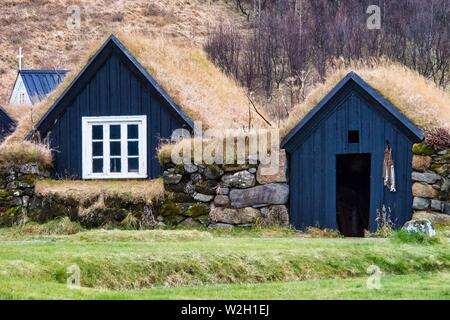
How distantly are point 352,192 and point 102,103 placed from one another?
704 cm

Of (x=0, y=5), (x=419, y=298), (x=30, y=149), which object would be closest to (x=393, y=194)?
(x=30, y=149)

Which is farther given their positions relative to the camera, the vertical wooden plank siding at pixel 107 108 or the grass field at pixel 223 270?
the vertical wooden plank siding at pixel 107 108

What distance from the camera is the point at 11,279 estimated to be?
15.8 meters

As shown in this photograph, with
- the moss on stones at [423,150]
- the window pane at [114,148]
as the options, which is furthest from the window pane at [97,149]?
the moss on stones at [423,150]

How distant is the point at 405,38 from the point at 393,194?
154ft

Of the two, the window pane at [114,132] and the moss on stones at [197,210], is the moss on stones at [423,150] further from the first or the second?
the window pane at [114,132]

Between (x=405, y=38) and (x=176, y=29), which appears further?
(x=176, y=29)

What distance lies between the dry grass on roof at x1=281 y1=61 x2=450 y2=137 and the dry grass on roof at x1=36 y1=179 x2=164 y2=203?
3.50m

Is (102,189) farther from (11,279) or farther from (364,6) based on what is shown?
(364,6)

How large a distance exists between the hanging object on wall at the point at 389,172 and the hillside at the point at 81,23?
188ft

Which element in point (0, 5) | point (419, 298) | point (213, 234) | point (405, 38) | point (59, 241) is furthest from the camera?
point (0, 5)

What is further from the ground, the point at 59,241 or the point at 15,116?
the point at 15,116

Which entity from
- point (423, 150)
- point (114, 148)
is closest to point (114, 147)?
point (114, 148)

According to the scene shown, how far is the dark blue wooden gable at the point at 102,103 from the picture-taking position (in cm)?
2983
